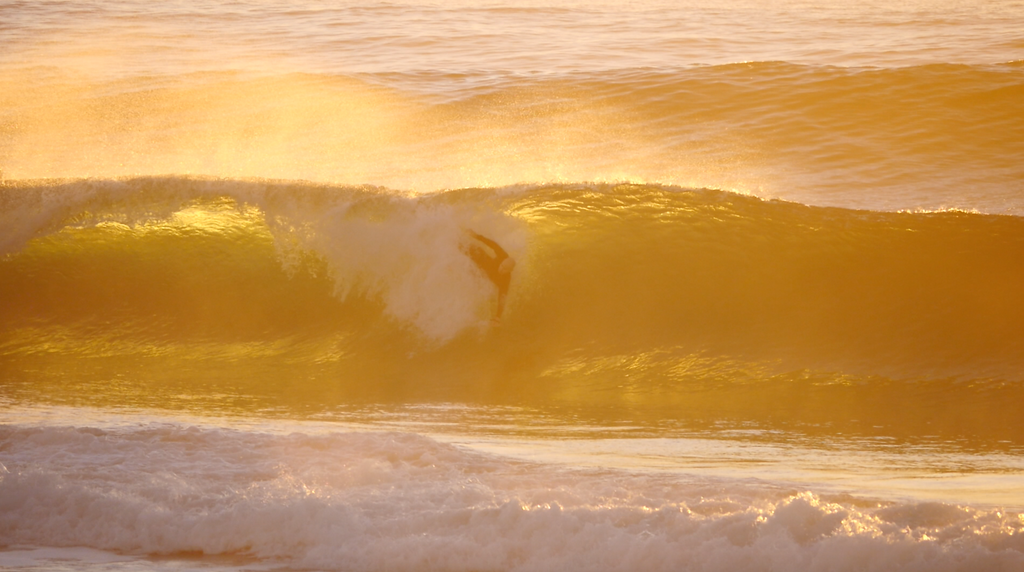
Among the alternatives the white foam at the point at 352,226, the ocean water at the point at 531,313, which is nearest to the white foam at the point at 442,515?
the ocean water at the point at 531,313

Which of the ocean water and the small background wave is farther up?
the small background wave

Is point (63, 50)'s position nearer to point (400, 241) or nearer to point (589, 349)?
point (400, 241)

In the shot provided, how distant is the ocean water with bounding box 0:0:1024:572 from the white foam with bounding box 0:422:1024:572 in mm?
14

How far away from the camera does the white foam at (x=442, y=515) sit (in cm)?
301

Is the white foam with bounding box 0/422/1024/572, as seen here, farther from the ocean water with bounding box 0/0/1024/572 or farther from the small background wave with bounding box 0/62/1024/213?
the small background wave with bounding box 0/62/1024/213

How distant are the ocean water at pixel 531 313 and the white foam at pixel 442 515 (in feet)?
0.05

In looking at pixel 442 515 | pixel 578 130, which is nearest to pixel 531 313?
pixel 442 515

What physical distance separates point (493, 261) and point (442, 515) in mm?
3548

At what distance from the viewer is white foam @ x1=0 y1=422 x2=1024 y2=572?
9.88 ft

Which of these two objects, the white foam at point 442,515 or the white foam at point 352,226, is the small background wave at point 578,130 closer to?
the white foam at point 352,226

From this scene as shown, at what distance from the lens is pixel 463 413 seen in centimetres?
540

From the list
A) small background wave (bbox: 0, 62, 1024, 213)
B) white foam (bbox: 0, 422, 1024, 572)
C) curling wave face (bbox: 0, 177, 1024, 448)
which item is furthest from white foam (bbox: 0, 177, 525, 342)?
white foam (bbox: 0, 422, 1024, 572)

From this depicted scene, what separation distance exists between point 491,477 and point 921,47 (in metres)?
12.6

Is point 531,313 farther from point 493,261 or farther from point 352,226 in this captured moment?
point 352,226
